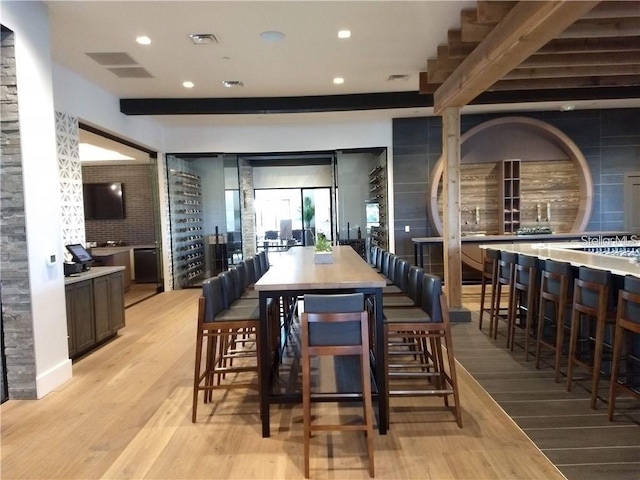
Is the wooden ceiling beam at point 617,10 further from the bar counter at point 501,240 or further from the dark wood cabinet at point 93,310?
the dark wood cabinet at point 93,310

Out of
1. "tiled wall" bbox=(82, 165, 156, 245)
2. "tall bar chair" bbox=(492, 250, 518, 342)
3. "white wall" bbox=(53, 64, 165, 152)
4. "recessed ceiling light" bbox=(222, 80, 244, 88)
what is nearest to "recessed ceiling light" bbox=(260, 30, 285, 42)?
"recessed ceiling light" bbox=(222, 80, 244, 88)

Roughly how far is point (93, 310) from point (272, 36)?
11.9 feet

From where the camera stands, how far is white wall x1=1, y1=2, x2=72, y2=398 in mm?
3297

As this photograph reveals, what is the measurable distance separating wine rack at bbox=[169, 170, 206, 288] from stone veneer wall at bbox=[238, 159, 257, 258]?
0.88 meters

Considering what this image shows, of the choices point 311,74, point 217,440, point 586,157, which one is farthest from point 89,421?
point 586,157

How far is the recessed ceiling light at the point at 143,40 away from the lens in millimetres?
4371

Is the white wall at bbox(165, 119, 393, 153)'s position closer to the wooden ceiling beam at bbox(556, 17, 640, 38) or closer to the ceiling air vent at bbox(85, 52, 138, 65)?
the ceiling air vent at bbox(85, 52, 138, 65)

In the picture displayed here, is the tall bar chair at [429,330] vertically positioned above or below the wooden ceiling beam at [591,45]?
below

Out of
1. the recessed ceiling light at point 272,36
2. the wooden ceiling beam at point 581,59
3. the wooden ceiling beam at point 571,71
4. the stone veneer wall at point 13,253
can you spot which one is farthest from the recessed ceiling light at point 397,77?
the stone veneer wall at point 13,253

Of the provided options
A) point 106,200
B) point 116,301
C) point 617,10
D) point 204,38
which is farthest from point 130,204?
point 617,10

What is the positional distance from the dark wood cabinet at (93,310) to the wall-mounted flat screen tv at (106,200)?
506 centimetres

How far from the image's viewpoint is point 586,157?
25.7ft

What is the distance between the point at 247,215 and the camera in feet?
29.4

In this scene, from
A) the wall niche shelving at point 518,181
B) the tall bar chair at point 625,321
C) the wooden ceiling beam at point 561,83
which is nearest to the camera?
the tall bar chair at point 625,321
